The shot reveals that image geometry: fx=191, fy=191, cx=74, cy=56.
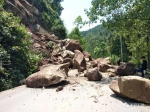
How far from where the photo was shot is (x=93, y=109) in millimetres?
6656

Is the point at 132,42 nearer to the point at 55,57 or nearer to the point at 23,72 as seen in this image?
the point at 55,57

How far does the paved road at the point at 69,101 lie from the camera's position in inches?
266

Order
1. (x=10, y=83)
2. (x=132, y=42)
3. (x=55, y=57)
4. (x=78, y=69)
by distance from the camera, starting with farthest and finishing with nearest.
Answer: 1. (x=132, y=42)
2. (x=55, y=57)
3. (x=78, y=69)
4. (x=10, y=83)

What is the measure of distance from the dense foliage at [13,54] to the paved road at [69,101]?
2513 mm

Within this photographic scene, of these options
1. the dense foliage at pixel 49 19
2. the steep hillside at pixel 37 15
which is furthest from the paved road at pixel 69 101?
the dense foliage at pixel 49 19

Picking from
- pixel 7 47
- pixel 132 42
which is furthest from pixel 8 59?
pixel 132 42

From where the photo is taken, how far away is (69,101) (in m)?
→ 7.62

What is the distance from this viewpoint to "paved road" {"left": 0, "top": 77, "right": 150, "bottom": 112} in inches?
266

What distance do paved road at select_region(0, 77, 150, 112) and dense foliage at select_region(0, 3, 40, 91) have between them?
2513 mm

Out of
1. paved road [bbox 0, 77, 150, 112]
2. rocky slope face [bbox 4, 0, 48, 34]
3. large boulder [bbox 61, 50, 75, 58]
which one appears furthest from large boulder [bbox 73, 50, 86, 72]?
rocky slope face [bbox 4, 0, 48, 34]

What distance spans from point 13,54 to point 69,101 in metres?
7.35

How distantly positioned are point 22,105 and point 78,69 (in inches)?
308

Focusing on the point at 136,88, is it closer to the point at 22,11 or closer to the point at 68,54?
the point at 68,54

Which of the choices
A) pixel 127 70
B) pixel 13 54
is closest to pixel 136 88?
pixel 127 70
